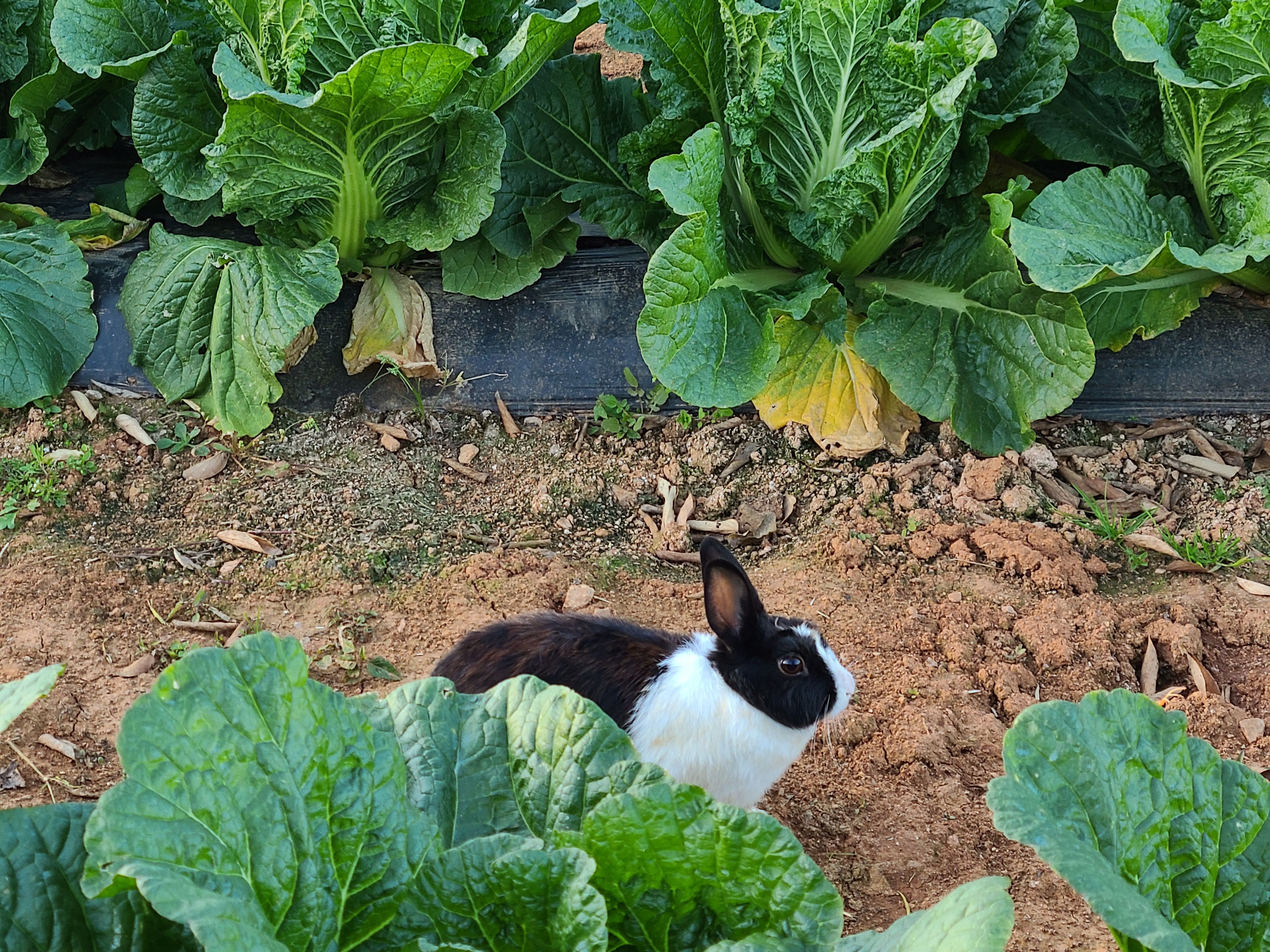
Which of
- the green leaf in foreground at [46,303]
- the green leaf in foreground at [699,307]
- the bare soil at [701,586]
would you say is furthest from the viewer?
the green leaf in foreground at [46,303]

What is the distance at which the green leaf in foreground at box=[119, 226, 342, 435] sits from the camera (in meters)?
3.84

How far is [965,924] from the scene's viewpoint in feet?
4.14

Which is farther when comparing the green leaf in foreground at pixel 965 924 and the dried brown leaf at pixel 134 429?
the dried brown leaf at pixel 134 429

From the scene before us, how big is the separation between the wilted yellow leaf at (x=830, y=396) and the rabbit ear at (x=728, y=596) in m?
1.32

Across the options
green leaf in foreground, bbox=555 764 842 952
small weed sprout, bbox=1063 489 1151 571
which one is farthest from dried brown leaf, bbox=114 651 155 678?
small weed sprout, bbox=1063 489 1151 571


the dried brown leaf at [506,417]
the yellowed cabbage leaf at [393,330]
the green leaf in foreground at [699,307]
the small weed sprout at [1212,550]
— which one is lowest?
the small weed sprout at [1212,550]

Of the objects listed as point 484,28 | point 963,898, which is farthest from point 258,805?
point 484,28

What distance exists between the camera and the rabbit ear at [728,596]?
8.47ft

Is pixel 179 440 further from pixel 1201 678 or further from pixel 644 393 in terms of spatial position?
pixel 1201 678

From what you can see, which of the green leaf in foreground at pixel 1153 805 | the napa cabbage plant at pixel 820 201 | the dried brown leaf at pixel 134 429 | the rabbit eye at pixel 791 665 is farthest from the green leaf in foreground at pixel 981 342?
the dried brown leaf at pixel 134 429

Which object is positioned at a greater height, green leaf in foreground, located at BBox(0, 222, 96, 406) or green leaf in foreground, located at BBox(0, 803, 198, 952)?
green leaf in foreground, located at BBox(0, 803, 198, 952)

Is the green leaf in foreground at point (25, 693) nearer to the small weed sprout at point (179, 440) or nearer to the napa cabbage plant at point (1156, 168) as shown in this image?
the small weed sprout at point (179, 440)

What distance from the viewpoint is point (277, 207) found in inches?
151

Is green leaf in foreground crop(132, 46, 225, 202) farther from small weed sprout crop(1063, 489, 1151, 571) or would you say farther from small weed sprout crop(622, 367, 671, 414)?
small weed sprout crop(1063, 489, 1151, 571)
